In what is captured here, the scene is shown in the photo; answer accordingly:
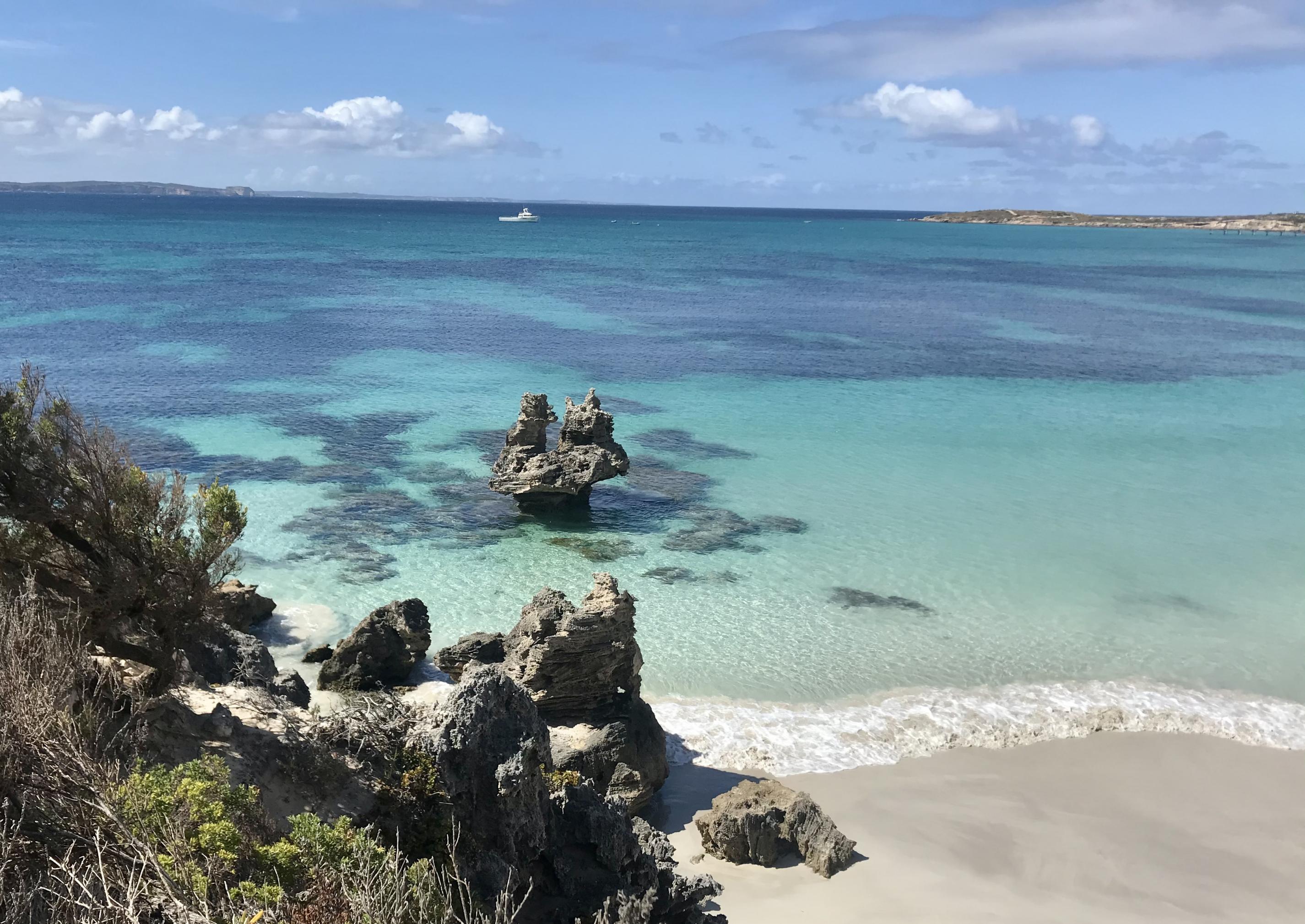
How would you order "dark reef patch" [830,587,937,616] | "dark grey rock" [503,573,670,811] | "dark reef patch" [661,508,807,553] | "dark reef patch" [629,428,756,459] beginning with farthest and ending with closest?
"dark reef patch" [629,428,756,459] < "dark reef patch" [661,508,807,553] < "dark reef patch" [830,587,937,616] < "dark grey rock" [503,573,670,811]

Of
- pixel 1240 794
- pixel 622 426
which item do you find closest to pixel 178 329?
pixel 622 426

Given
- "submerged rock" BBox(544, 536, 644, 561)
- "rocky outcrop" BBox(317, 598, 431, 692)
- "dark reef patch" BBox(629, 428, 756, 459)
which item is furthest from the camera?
"dark reef patch" BBox(629, 428, 756, 459)

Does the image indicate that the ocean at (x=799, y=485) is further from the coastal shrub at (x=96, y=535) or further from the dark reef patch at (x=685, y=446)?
the coastal shrub at (x=96, y=535)

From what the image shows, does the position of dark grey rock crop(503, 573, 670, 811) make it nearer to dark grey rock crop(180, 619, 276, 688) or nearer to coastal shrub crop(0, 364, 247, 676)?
dark grey rock crop(180, 619, 276, 688)

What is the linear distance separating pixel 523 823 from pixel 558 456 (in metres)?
20.8

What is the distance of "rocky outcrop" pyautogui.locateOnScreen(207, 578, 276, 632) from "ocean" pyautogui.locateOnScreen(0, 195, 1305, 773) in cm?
59

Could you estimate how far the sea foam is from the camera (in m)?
19.0

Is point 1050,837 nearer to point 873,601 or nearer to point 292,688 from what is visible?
point 873,601

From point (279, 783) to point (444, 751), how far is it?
91.7 inches

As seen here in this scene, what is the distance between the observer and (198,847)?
9.16m

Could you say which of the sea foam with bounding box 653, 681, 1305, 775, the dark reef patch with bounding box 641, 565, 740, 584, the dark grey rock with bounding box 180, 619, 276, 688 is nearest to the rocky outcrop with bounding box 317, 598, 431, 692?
the dark grey rock with bounding box 180, 619, 276, 688

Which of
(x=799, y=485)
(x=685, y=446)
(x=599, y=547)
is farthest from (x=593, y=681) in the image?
(x=685, y=446)

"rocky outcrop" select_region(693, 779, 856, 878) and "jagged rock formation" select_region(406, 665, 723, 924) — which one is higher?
"jagged rock formation" select_region(406, 665, 723, 924)

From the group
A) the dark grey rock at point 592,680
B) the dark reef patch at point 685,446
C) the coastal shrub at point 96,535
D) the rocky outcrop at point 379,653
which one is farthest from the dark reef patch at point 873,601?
the coastal shrub at point 96,535
